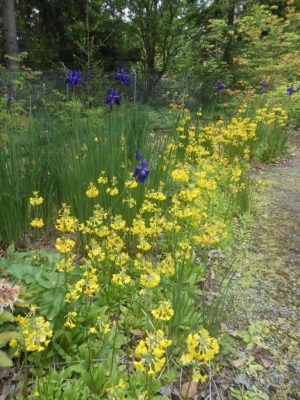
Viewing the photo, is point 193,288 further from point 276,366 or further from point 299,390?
point 299,390

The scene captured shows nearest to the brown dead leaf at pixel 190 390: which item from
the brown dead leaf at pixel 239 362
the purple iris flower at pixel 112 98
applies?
the brown dead leaf at pixel 239 362

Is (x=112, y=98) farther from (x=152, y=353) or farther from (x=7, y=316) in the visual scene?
(x=152, y=353)

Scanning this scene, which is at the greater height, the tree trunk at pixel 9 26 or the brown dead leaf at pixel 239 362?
the tree trunk at pixel 9 26

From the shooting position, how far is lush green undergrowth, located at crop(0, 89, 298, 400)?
4.63 feet

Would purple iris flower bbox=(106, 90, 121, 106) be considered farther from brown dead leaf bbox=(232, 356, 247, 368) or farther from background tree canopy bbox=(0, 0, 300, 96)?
background tree canopy bbox=(0, 0, 300, 96)

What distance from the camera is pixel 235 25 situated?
33.7ft

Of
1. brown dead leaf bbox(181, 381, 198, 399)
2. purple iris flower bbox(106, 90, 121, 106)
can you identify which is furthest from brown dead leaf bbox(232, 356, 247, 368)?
purple iris flower bbox(106, 90, 121, 106)

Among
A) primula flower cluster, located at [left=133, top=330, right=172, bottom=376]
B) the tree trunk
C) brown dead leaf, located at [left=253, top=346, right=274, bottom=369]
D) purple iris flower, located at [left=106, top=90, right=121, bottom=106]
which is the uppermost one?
the tree trunk

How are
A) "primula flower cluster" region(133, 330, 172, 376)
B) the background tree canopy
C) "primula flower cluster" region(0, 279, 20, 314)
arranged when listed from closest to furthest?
1. "primula flower cluster" region(133, 330, 172, 376)
2. "primula flower cluster" region(0, 279, 20, 314)
3. the background tree canopy

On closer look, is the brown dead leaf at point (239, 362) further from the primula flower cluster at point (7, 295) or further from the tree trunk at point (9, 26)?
the tree trunk at point (9, 26)

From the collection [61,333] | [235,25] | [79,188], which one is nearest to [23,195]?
[79,188]

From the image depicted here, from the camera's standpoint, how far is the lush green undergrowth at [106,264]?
1410 millimetres

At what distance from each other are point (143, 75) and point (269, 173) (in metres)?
6.36

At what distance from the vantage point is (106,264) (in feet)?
6.80
